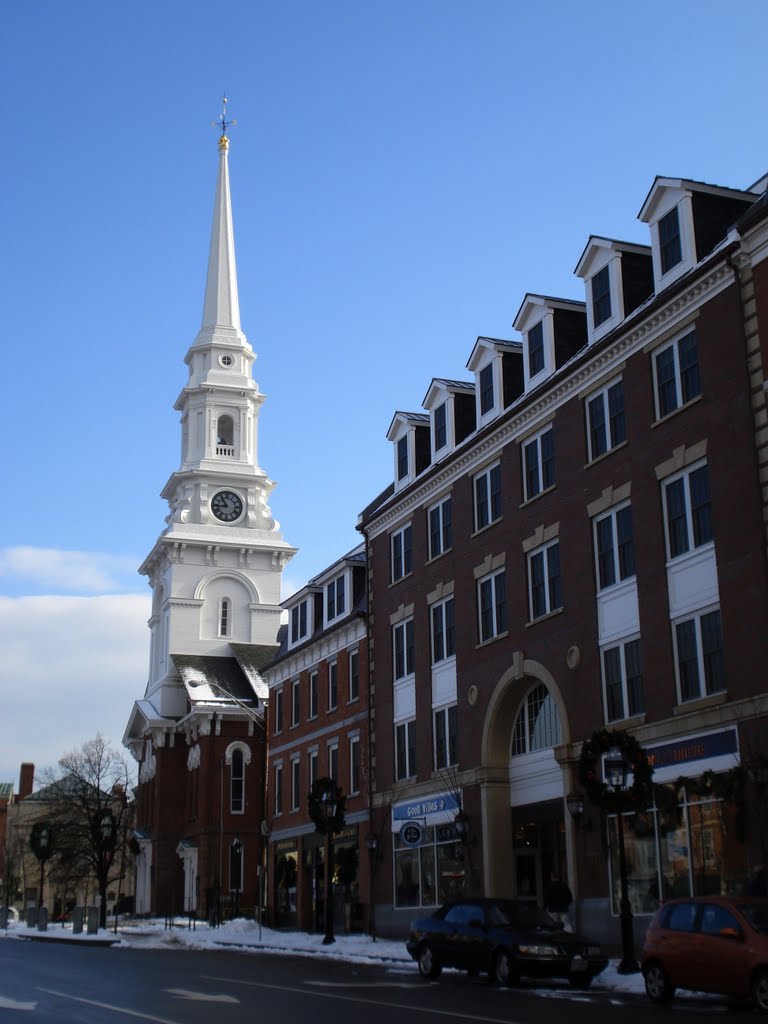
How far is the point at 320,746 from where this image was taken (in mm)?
49062

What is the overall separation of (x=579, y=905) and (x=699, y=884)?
4.69 metres

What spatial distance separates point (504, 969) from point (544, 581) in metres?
13.2

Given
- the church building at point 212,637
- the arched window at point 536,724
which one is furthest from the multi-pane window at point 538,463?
the church building at point 212,637

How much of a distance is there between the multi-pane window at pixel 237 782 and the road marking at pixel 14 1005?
5211 cm

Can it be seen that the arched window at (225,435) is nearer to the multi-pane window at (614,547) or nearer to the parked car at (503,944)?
the multi-pane window at (614,547)

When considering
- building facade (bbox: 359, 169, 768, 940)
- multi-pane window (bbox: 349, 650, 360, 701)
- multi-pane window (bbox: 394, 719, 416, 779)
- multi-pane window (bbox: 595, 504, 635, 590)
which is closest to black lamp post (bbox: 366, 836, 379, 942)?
building facade (bbox: 359, 169, 768, 940)

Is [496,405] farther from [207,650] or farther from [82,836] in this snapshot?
[82,836]

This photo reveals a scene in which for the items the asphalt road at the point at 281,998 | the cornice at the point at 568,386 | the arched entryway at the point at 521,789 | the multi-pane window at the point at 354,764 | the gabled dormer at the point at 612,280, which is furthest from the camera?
the multi-pane window at the point at 354,764

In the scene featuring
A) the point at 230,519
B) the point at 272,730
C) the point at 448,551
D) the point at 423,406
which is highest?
the point at 230,519

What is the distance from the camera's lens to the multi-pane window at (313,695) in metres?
50.5

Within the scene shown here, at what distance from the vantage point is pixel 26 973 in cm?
2478

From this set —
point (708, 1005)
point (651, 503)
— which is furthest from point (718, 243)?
point (708, 1005)

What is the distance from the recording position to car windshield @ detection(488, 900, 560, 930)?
22734 millimetres

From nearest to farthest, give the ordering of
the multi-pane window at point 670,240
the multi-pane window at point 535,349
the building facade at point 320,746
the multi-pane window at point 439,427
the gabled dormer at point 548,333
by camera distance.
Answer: the multi-pane window at point 670,240 < the gabled dormer at point 548,333 < the multi-pane window at point 535,349 < the multi-pane window at point 439,427 < the building facade at point 320,746
